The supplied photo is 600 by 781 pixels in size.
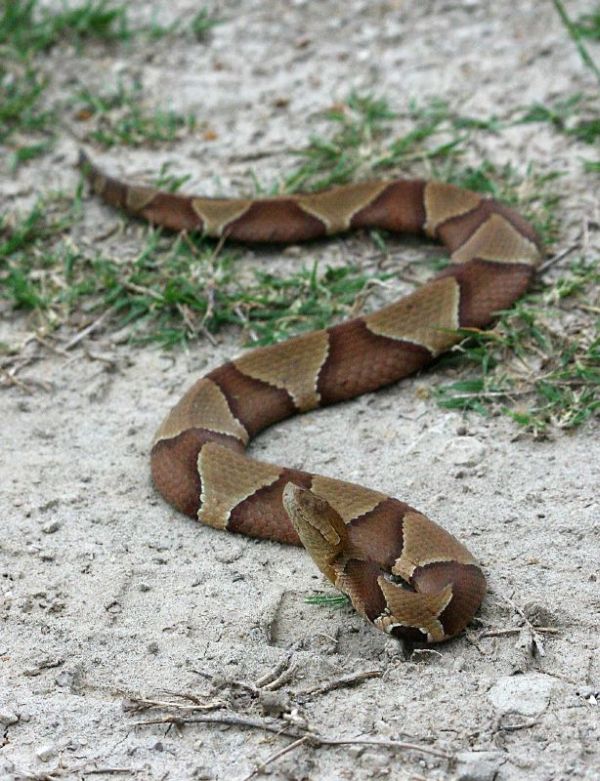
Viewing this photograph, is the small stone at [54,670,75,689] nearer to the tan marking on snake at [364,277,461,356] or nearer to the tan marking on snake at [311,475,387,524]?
the tan marking on snake at [311,475,387,524]

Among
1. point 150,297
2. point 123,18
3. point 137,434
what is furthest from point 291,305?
point 123,18

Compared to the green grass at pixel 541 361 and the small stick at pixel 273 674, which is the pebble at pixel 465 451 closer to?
the green grass at pixel 541 361

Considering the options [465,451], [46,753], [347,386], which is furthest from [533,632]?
[347,386]

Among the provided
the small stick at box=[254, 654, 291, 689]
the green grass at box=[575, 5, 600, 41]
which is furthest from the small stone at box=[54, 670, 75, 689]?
the green grass at box=[575, 5, 600, 41]

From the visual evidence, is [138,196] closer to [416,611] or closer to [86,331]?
[86,331]

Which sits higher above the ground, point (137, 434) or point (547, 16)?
point (547, 16)

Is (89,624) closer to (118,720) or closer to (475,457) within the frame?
(118,720)

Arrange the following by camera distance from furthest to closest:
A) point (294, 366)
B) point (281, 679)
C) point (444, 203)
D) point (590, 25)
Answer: point (590, 25) < point (444, 203) < point (294, 366) < point (281, 679)
